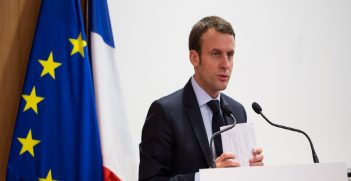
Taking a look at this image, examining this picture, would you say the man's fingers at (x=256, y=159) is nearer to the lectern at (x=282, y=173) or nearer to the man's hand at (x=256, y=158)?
the man's hand at (x=256, y=158)

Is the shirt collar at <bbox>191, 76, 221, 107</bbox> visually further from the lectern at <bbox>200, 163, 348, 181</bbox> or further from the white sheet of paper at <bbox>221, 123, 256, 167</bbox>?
the lectern at <bbox>200, 163, 348, 181</bbox>

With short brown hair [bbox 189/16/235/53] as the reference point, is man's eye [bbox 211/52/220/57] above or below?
below

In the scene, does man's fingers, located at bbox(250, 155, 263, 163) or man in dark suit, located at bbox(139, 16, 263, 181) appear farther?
man in dark suit, located at bbox(139, 16, 263, 181)

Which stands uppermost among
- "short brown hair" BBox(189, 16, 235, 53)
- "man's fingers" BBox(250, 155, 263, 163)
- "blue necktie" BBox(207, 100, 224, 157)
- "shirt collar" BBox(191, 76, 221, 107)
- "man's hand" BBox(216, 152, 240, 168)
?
"short brown hair" BBox(189, 16, 235, 53)

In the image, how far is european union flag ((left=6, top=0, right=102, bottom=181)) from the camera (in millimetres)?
2328

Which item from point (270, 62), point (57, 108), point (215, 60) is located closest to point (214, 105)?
point (215, 60)

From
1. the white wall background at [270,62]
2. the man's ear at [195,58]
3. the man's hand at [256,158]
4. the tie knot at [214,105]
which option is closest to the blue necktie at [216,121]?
the tie knot at [214,105]

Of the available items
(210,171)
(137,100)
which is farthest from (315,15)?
(210,171)

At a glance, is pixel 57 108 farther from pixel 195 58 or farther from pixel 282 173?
pixel 282 173

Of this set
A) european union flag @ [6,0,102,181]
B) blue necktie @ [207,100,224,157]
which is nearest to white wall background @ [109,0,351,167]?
european union flag @ [6,0,102,181]

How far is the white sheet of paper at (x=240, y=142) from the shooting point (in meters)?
1.90

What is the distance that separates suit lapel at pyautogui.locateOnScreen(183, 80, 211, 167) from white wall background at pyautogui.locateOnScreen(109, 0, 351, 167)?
0.73 meters

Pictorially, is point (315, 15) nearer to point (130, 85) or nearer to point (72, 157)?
point (130, 85)

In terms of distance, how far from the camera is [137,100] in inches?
119
